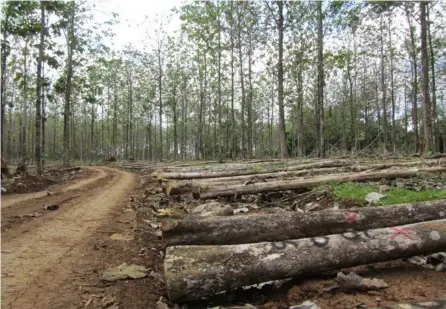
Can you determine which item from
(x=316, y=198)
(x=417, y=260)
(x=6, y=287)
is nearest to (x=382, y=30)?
(x=316, y=198)

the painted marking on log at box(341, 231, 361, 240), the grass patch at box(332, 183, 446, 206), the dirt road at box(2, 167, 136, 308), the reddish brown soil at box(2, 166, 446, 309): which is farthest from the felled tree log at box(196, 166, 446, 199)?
the painted marking on log at box(341, 231, 361, 240)

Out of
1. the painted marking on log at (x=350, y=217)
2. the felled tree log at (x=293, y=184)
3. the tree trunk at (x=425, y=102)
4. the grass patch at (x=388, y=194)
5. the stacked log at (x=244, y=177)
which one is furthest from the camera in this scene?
the tree trunk at (x=425, y=102)

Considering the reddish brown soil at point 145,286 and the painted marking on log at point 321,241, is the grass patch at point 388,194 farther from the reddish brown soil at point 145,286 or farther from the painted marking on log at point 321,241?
the painted marking on log at point 321,241

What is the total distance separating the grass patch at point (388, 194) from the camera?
5473mm

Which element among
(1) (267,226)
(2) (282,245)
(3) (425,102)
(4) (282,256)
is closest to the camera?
(4) (282,256)

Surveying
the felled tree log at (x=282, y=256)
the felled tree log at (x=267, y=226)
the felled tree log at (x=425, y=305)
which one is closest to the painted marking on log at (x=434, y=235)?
the felled tree log at (x=282, y=256)

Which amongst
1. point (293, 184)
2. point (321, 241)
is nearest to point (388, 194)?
point (293, 184)

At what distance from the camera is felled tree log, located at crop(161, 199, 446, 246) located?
3.62 m

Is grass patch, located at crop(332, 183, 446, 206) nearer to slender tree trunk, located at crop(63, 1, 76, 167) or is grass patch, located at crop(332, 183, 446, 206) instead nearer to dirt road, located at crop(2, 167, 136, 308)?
dirt road, located at crop(2, 167, 136, 308)

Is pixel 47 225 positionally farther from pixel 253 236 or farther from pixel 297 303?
pixel 297 303

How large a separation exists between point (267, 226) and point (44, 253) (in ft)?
9.75

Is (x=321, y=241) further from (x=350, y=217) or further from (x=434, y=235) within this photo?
(x=434, y=235)

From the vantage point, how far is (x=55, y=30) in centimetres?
1895

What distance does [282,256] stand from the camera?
3.12 m
